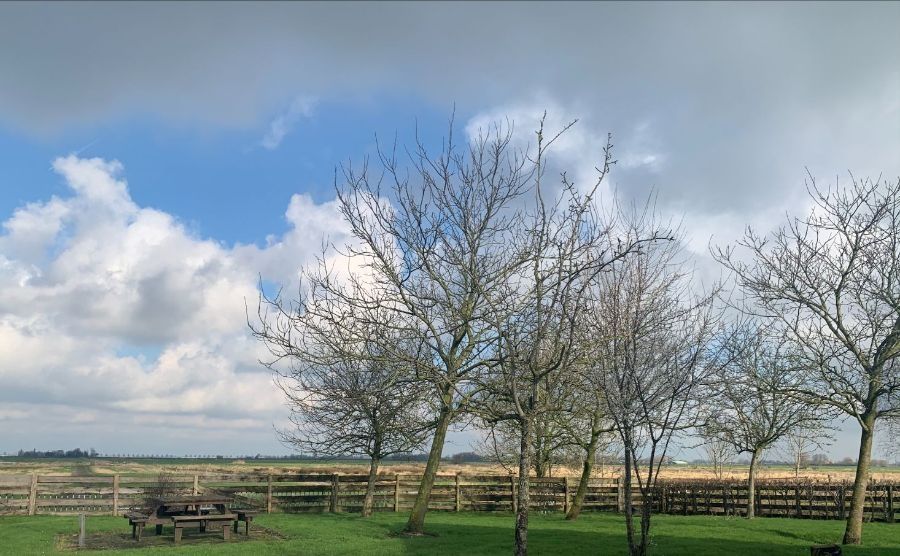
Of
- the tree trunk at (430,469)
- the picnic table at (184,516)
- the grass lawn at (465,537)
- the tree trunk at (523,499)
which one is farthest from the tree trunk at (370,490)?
the tree trunk at (523,499)

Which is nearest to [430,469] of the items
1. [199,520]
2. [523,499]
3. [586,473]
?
[199,520]

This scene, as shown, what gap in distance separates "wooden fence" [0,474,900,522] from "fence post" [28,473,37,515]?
0.03 m

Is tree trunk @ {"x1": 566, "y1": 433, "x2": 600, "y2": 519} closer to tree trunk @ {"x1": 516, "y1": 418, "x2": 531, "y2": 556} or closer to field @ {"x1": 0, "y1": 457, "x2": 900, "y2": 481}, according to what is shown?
field @ {"x1": 0, "y1": 457, "x2": 900, "y2": 481}

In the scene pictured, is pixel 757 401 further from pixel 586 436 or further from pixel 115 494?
pixel 115 494

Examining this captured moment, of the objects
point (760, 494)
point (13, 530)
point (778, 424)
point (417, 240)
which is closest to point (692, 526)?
point (778, 424)

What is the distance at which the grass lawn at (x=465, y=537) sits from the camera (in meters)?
14.4

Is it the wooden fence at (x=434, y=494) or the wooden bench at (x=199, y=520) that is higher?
the wooden bench at (x=199, y=520)

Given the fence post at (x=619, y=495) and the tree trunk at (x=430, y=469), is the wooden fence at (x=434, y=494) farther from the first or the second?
the tree trunk at (x=430, y=469)

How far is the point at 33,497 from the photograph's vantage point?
71.8ft

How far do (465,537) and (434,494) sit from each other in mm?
9762

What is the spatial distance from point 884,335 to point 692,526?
7739mm

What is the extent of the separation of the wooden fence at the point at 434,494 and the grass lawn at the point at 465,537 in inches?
51.2

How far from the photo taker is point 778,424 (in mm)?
23297

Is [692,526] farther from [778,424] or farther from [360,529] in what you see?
[360,529]
